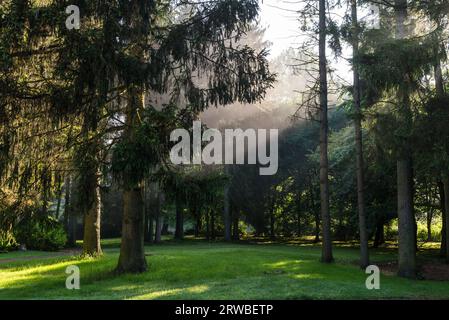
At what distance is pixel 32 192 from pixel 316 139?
25.2 meters

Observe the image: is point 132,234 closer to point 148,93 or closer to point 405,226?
point 148,93

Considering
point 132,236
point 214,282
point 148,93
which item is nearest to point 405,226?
point 214,282

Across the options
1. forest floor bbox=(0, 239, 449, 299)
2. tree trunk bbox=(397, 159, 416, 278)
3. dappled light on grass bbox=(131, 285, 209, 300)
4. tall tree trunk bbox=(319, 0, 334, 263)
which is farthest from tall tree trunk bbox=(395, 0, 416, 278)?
dappled light on grass bbox=(131, 285, 209, 300)

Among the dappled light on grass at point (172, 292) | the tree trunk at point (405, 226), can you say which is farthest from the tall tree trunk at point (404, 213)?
the dappled light on grass at point (172, 292)

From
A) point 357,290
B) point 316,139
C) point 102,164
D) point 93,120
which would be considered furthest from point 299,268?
point 316,139

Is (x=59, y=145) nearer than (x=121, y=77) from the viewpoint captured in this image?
No

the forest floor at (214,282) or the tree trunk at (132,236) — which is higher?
the tree trunk at (132,236)

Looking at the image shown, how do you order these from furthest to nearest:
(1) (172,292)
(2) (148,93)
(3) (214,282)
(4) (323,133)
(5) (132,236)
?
(4) (323,133), (5) (132,236), (2) (148,93), (3) (214,282), (1) (172,292)

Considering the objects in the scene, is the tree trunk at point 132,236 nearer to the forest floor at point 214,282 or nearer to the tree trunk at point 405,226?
the forest floor at point 214,282

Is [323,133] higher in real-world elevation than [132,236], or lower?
higher

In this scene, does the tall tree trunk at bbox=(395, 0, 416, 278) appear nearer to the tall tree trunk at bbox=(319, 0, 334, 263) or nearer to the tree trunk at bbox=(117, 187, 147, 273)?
the tall tree trunk at bbox=(319, 0, 334, 263)

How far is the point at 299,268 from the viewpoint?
15.3 meters

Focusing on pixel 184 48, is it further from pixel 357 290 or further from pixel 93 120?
pixel 357 290

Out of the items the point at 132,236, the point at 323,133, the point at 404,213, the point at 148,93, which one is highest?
the point at 148,93
